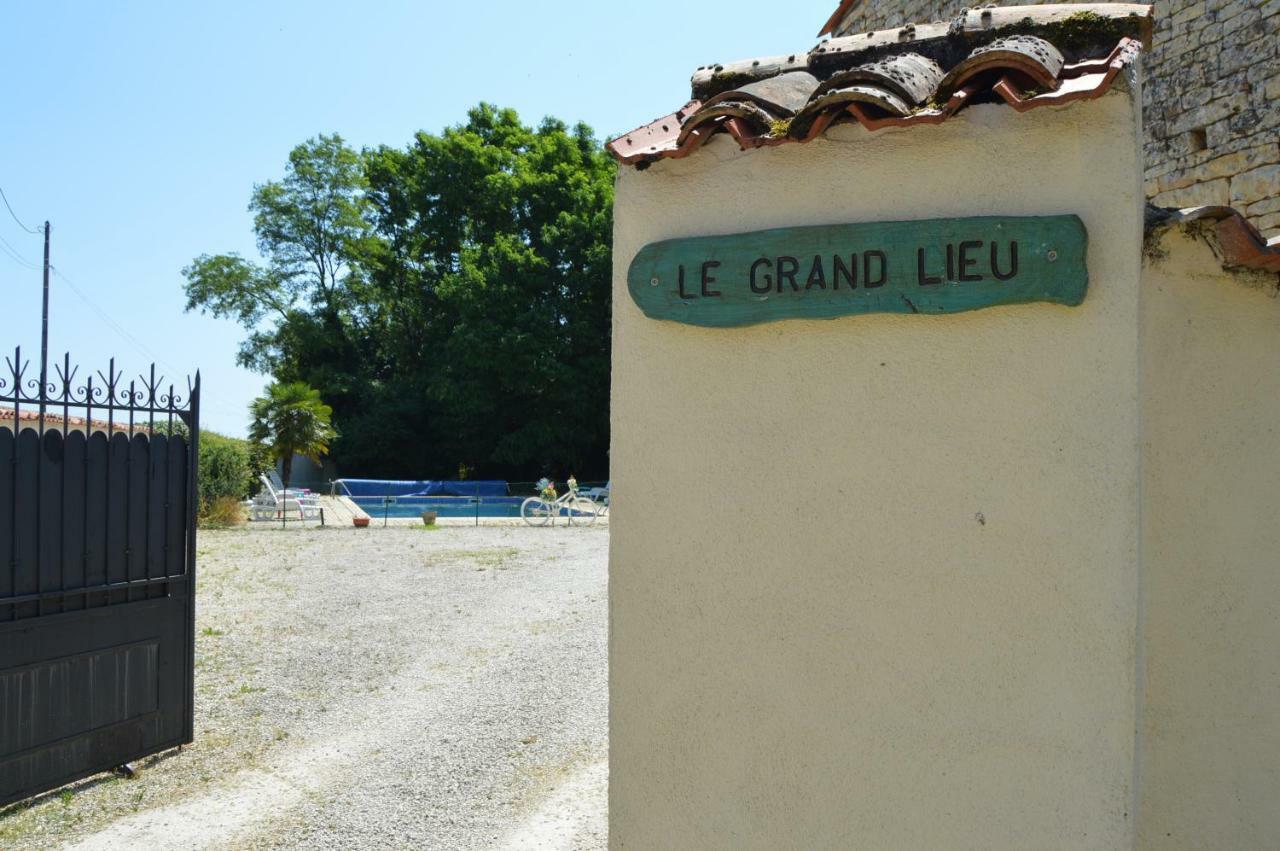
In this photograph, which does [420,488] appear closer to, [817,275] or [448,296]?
[448,296]

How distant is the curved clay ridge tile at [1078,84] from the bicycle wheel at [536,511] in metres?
19.6

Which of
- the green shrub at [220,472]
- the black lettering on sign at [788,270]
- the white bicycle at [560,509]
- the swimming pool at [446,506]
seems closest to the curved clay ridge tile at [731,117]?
the black lettering on sign at [788,270]

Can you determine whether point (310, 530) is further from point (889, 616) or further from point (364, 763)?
point (889, 616)

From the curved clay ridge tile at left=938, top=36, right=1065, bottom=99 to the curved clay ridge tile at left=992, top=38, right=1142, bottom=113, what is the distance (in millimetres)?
33

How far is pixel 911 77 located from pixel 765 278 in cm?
66

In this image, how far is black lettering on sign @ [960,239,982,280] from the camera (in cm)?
247

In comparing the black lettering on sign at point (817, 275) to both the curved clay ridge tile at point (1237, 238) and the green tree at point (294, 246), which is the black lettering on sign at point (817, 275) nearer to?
the curved clay ridge tile at point (1237, 238)

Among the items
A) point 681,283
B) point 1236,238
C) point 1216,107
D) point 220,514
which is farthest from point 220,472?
point 1236,238

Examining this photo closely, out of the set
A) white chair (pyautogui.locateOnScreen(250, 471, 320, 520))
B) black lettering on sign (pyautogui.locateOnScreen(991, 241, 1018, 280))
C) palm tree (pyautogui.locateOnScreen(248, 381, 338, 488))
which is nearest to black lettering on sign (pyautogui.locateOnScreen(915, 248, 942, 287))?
black lettering on sign (pyautogui.locateOnScreen(991, 241, 1018, 280))

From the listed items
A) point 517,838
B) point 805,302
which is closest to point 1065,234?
point 805,302

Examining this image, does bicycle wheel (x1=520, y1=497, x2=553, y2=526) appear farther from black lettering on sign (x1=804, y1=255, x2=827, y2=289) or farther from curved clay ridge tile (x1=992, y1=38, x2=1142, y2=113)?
curved clay ridge tile (x1=992, y1=38, x2=1142, y2=113)

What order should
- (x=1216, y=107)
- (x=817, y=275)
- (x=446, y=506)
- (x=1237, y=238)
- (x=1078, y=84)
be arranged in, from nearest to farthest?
(x=1078, y=84) → (x=817, y=275) → (x=1237, y=238) → (x=1216, y=107) → (x=446, y=506)

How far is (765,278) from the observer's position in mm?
2688

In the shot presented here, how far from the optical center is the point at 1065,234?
7.82 ft
